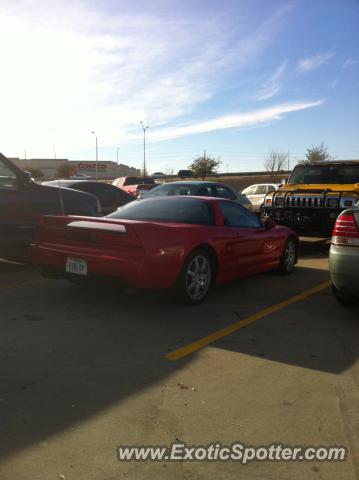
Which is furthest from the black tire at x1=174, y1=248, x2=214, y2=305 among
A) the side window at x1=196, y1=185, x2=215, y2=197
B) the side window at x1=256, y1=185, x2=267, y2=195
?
the side window at x1=256, y1=185, x2=267, y2=195

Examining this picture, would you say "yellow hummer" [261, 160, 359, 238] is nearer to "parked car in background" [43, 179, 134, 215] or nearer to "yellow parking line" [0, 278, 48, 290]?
"parked car in background" [43, 179, 134, 215]

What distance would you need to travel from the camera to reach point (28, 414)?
303cm

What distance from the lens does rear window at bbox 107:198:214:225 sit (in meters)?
5.92

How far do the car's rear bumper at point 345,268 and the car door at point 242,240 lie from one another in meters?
1.34

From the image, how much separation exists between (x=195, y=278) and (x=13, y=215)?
11.1 feet

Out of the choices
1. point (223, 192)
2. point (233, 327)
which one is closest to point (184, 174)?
point (223, 192)

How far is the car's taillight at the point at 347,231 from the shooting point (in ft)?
16.6

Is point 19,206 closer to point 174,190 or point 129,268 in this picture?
point 129,268

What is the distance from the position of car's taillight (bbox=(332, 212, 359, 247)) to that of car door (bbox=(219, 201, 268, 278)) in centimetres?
136

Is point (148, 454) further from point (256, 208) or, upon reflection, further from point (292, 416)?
point (256, 208)

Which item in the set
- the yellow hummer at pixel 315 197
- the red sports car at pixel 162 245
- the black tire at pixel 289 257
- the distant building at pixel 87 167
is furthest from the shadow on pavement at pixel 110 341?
the distant building at pixel 87 167

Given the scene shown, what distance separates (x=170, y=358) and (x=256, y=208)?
13553 millimetres

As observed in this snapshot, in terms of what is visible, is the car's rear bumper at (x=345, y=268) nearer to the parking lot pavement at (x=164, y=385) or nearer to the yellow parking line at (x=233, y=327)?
the parking lot pavement at (x=164, y=385)

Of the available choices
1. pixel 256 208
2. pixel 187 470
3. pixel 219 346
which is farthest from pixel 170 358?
pixel 256 208
